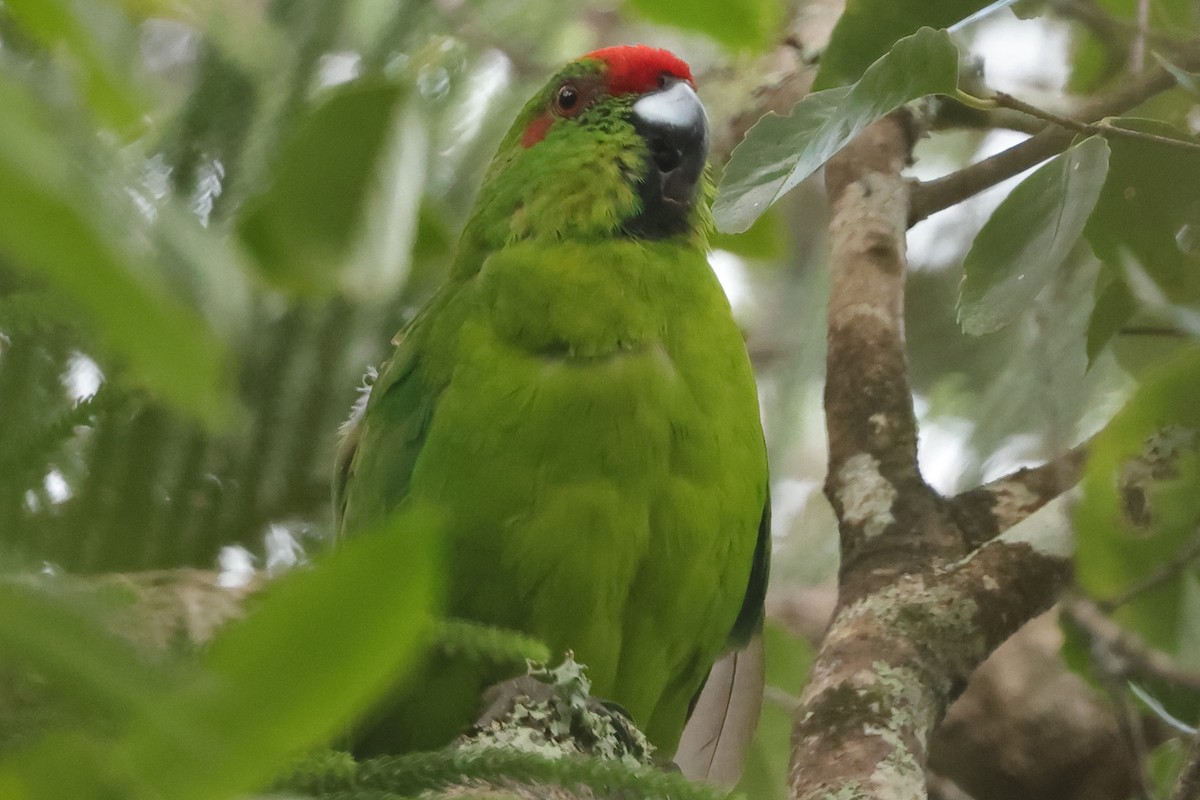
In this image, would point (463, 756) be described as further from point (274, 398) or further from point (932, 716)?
point (274, 398)

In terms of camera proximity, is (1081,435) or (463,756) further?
(1081,435)

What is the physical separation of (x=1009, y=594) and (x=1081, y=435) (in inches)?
21.1

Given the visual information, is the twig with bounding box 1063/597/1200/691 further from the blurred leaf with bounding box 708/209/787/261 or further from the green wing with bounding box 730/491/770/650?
the blurred leaf with bounding box 708/209/787/261

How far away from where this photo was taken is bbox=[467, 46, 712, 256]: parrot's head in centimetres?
132

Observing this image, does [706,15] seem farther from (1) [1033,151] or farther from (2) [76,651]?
(1) [1033,151]

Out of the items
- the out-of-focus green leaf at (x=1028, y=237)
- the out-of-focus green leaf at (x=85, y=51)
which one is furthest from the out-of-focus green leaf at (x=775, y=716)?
the out-of-focus green leaf at (x=85, y=51)

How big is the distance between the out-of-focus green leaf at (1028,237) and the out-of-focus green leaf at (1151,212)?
0.27 feet

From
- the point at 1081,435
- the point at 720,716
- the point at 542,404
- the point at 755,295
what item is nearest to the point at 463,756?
the point at 542,404

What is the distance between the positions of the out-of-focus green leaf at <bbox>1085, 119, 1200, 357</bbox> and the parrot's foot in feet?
2.11

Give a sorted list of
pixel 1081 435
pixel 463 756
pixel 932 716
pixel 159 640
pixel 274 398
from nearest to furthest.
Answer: pixel 463 756 < pixel 159 640 < pixel 932 716 < pixel 274 398 < pixel 1081 435

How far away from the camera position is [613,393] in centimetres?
114

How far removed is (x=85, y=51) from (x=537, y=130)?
1.15m

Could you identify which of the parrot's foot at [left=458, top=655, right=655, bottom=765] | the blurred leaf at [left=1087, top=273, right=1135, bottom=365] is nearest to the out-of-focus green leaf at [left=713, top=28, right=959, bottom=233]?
the parrot's foot at [left=458, top=655, right=655, bottom=765]

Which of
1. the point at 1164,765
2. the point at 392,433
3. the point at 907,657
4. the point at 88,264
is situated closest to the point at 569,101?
the point at 392,433
